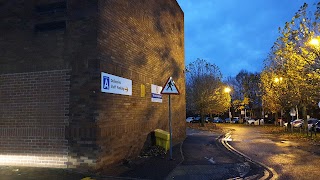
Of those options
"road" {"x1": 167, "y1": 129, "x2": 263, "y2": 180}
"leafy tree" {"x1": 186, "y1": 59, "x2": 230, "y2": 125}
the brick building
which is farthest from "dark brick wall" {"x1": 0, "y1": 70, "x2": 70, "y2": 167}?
"leafy tree" {"x1": 186, "y1": 59, "x2": 230, "y2": 125}

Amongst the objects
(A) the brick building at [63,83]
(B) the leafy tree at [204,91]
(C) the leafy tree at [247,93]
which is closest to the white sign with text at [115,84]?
(A) the brick building at [63,83]

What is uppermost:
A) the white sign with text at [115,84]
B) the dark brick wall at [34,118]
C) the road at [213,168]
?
the white sign with text at [115,84]

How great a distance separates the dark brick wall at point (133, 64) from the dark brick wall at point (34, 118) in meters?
1.18

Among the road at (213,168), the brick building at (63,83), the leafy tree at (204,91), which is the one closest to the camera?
the road at (213,168)

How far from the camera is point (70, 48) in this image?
890 centimetres

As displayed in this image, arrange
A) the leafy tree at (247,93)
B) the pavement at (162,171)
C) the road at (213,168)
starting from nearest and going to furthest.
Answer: the pavement at (162,171) < the road at (213,168) < the leafy tree at (247,93)

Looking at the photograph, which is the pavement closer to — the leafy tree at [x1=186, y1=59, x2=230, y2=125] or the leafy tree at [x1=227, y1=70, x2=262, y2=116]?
the leafy tree at [x1=186, y1=59, x2=230, y2=125]

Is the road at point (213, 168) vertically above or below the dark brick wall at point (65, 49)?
below

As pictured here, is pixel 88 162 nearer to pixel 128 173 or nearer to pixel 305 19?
pixel 128 173

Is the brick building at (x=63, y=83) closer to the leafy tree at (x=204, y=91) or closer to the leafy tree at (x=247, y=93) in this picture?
the leafy tree at (x=204, y=91)

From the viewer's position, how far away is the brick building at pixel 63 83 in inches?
337

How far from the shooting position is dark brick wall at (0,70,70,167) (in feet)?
28.7

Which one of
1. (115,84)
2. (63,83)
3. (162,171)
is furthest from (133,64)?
(162,171)

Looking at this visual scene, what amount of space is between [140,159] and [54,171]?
3140 millimetres
